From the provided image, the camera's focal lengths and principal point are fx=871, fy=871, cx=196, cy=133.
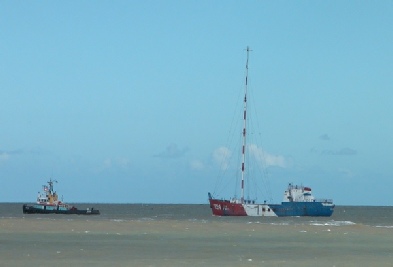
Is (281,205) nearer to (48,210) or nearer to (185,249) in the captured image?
(48,210)

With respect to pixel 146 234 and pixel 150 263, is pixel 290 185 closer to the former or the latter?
pixel 146 234

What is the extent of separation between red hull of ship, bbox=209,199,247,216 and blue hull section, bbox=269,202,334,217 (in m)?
4.57

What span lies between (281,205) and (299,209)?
2.71 metres

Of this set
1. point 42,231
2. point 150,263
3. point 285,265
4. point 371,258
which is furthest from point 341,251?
point 42,231

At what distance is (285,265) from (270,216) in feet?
263

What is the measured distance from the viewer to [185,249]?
40.4 m

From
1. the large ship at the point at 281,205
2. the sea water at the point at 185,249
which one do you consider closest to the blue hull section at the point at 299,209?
the large ship at the point at 281,205

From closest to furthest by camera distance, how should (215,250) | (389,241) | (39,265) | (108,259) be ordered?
(39,265)
(108,259)
(215,250)
(389,241)

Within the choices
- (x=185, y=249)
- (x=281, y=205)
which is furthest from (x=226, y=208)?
(x=185, y=249)

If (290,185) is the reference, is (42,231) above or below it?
below

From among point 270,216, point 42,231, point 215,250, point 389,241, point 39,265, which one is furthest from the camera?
point 270,216

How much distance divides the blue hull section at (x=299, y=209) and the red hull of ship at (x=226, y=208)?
A: 4573 mm

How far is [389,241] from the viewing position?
51.2 metres

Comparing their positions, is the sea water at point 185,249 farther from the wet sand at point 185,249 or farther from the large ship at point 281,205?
the large ship at point 281,205
